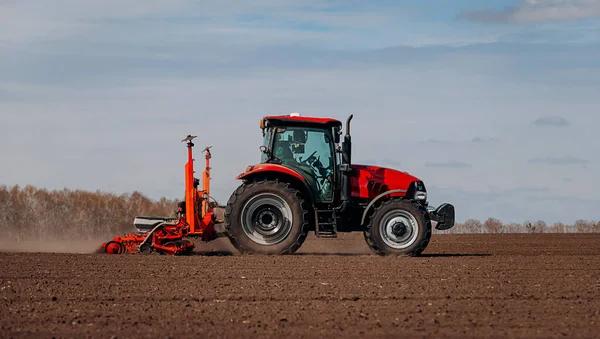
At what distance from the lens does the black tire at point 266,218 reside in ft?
51.1

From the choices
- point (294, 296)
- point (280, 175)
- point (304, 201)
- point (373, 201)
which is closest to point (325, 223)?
point (304, 201)

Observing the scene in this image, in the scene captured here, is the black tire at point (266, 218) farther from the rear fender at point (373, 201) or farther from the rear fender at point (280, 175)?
the rear fender at point (373, 201)

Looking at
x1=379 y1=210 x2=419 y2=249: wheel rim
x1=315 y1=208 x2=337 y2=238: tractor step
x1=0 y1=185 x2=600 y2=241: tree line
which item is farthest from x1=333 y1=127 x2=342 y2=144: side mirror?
x1=0 y1=185 x2=600 y2=241: tree line

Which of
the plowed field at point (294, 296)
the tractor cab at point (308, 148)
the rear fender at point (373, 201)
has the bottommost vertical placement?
the plowed field at point (294, 296)

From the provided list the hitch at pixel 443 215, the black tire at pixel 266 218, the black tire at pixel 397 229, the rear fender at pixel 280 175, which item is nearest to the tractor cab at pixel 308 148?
the rear fender at pixel 280 175

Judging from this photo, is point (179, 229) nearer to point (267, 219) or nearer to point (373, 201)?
point (267, 219)

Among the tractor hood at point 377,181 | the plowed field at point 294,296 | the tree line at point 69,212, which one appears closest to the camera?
the plowed field at point 294,296

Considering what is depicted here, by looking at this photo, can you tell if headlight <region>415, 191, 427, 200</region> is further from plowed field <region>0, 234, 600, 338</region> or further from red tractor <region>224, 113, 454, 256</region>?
plowed field <region>0, 234, 600, 338</region>

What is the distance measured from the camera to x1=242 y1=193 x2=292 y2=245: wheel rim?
15.7 m

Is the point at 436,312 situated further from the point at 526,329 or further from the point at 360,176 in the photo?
the point at 360,176

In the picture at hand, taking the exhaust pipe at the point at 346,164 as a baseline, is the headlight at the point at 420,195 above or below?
below

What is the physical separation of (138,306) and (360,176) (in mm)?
7245

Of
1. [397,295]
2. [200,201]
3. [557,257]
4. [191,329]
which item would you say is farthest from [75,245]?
[191,329]

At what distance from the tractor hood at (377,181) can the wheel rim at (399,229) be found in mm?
523
